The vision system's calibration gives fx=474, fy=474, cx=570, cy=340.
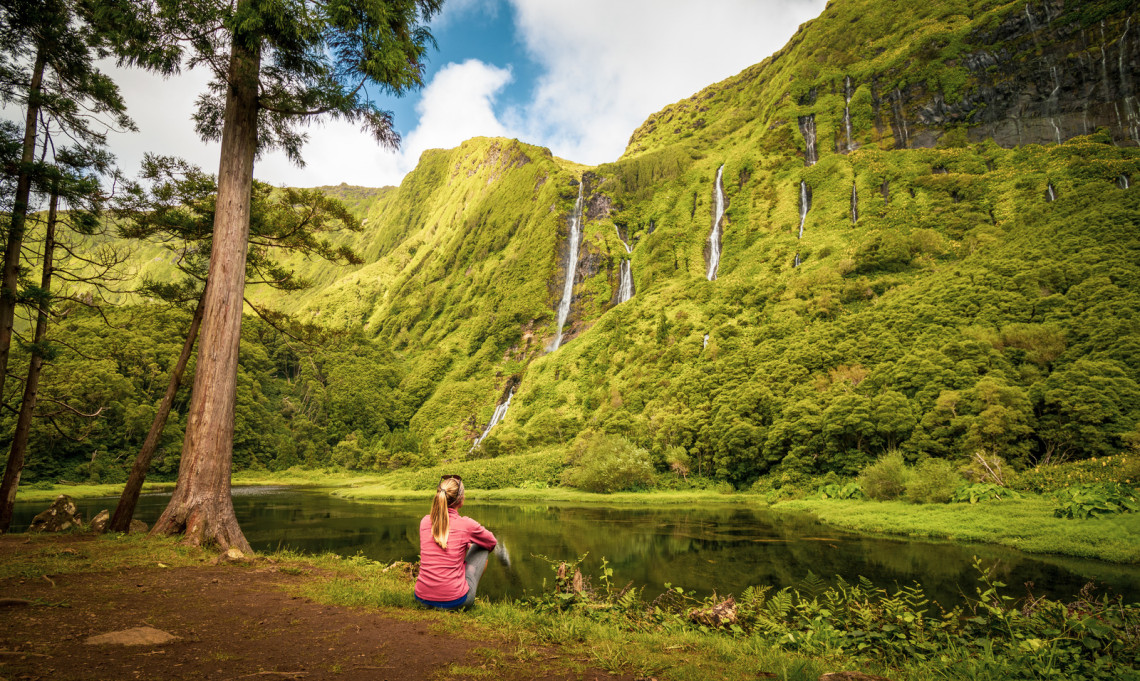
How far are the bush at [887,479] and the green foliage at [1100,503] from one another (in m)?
10.1

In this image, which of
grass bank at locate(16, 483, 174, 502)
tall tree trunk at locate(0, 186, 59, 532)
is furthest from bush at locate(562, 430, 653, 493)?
grass bank at locate(16, 483, 174, 502)

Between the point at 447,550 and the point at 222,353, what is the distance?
7.87 meters

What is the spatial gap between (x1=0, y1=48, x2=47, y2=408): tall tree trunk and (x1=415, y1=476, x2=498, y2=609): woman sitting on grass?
13.1 metres

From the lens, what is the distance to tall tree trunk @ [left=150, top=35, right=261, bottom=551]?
33.0ft

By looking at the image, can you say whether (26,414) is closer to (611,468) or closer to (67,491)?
(611,468)

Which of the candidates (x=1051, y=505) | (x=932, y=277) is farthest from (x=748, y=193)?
(x=1051, y=505)

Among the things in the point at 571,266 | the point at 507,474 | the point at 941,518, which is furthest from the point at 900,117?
the point at 507,474

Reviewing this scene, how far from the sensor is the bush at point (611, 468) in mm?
50000

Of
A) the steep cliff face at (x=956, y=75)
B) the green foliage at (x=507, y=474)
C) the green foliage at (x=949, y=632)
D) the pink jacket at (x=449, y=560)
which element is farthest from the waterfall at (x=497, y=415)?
the steep cliff face at (x=956, y=75)

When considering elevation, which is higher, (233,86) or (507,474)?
(233,86)

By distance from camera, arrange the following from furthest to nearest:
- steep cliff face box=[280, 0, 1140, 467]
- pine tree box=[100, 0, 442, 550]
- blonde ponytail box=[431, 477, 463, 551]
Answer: steep cliff face box=[280, 0, 1140, 467], pine tree box=[100, 0, 442, 550], blonde ponytail box=[431, 477, 463, 551]

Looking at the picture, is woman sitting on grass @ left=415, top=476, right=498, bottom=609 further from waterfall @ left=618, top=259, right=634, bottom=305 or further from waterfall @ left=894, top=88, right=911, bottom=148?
waterfall @ left=894, top=88, right=911, bottom=148

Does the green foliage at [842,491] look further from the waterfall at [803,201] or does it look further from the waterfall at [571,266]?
the waterfall at [571,266]

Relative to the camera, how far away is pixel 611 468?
165 ft
